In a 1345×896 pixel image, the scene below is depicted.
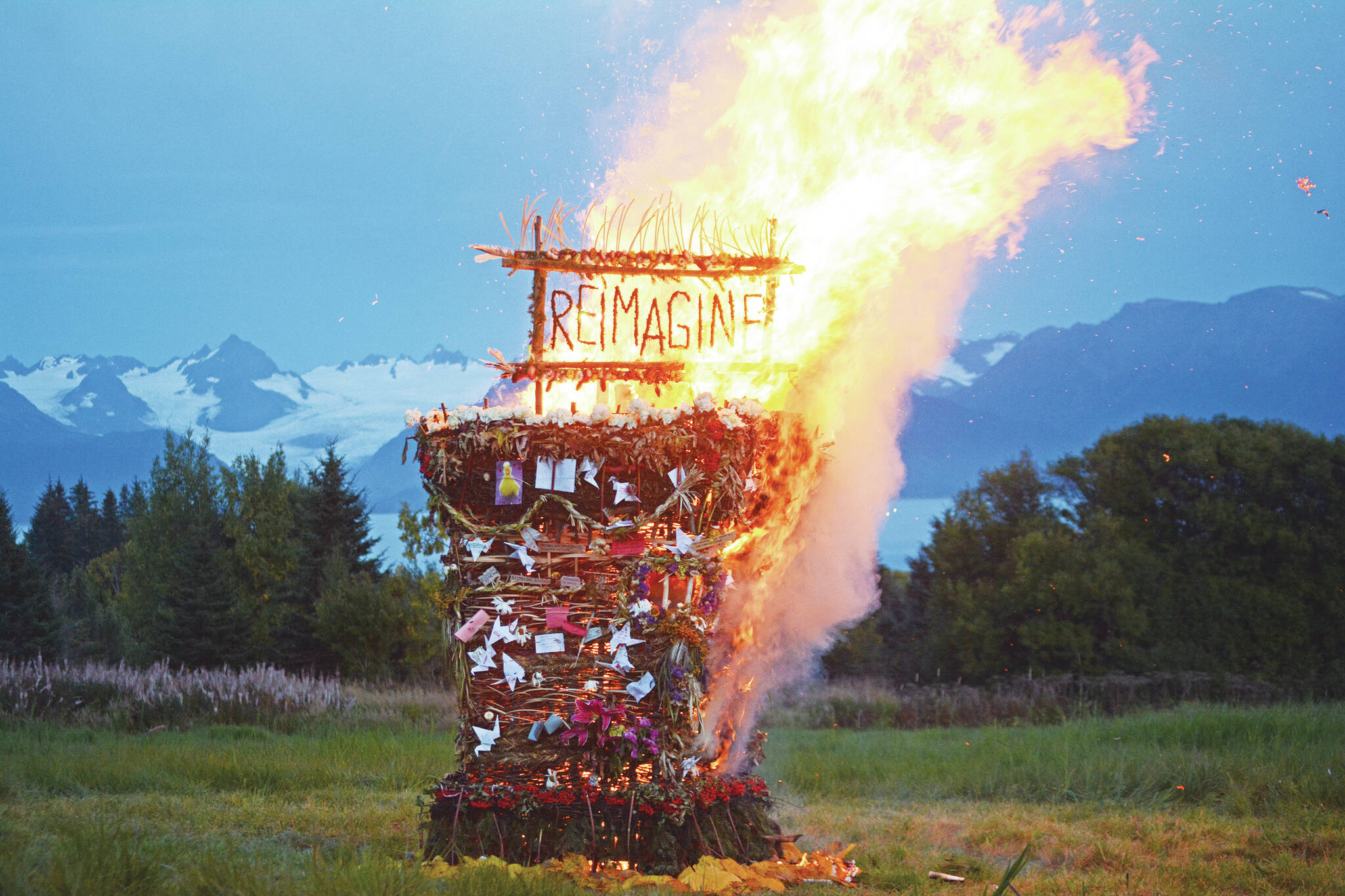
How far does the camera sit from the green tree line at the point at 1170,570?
Result: 2062 cm

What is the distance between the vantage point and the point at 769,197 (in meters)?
7.93

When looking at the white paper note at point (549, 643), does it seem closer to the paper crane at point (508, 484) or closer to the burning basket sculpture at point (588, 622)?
the burning basket sculpture at point (588, 622)

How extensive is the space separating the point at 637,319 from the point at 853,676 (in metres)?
18.3

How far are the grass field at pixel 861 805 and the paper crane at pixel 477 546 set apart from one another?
171cm

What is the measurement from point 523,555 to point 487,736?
42.4 inches

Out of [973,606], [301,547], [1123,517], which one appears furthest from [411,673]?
[1123,517]

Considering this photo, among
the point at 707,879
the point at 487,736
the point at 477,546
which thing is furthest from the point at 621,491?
the point at 707,879

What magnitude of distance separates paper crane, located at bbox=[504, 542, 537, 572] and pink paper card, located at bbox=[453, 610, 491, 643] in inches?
14.0

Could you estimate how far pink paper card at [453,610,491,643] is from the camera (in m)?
6.19

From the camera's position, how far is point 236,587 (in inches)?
1102

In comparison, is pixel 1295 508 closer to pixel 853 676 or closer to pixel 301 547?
pixel 853 676

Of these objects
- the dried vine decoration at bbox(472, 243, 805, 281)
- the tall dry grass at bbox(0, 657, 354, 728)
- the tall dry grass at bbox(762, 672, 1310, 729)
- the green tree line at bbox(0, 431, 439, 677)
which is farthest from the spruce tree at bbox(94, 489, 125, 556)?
the dried vine decoration at bbox(472, 243, 805, 281)

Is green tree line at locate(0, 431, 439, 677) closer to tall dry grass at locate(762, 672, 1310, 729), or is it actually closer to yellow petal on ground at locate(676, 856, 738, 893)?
tall dry grass at locate(762, 672, 1310, 729)

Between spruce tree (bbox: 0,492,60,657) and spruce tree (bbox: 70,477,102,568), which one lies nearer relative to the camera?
spruce tree (bbox: 0,492,60,657)
